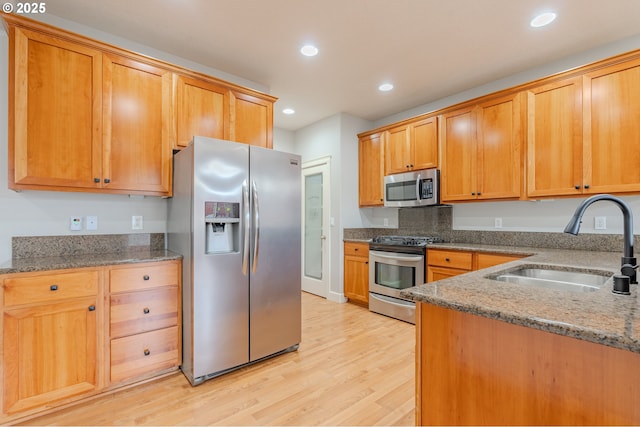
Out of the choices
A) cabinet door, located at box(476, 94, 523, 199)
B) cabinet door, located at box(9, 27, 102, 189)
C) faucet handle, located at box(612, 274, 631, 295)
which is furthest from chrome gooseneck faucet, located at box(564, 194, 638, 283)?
cabinet door, located at box(9, 27, 102, 189)

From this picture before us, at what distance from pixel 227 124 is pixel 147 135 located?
695 millimetres

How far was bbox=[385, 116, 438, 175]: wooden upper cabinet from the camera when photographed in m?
3.62

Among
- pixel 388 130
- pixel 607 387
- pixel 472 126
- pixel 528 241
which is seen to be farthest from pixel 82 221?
pixel 528 241

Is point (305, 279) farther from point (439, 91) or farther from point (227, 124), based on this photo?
point (439, 91)

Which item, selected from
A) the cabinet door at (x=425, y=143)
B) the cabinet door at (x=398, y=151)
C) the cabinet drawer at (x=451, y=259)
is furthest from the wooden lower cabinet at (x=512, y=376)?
the cabinet door at (x=398, y=151)

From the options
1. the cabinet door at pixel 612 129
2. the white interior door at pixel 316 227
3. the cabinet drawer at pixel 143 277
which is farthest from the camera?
the white interior door at pixel 316 227

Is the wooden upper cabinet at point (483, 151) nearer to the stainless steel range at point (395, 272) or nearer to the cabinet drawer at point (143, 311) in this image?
the stainless steel range at point (395, 272)

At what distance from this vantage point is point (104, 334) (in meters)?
2.01

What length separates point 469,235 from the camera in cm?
357

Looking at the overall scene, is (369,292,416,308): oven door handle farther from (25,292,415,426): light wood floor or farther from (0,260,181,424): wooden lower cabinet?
(0,260,181,424): wooden lower cabinet

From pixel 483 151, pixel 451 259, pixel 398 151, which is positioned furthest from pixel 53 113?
pixel 483 151

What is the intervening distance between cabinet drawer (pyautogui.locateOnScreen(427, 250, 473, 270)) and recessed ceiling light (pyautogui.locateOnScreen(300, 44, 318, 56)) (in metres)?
2.36

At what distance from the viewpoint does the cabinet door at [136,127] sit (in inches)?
89.0

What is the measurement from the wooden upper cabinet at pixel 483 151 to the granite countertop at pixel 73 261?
2.95 metres
